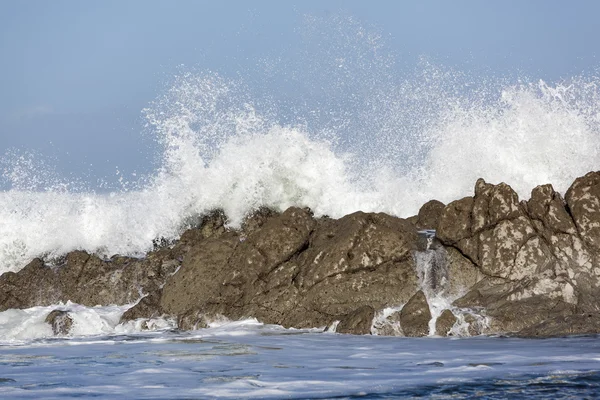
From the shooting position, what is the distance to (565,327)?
30.0 feet

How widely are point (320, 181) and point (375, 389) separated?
9405 millimetres

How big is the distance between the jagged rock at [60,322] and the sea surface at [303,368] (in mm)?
1531

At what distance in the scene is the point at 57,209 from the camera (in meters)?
17.1

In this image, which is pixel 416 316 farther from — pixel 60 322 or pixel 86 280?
pixel 86 280

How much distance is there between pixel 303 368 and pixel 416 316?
9.99 feet

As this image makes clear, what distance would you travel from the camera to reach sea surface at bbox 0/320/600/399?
19.9ft

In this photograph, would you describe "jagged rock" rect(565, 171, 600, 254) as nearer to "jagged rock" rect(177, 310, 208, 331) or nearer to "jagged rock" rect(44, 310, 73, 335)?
"jagged rock" rect(177, 310, 208, 331)

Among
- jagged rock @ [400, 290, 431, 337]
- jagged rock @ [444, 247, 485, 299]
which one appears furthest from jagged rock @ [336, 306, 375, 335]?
jagged rock @ [444, 247, 485, 299]

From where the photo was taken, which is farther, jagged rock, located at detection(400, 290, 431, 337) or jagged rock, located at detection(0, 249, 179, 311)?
jagged rock, located at detection(0, 249, 179, 311)

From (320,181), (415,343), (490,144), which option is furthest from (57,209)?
(415,343)

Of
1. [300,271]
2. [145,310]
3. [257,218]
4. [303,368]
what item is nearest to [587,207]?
[300,271]

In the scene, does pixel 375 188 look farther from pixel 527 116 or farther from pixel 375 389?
pixel 375 389

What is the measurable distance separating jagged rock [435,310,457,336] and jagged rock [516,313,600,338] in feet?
2.58

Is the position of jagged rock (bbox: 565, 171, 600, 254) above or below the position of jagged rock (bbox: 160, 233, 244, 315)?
above
